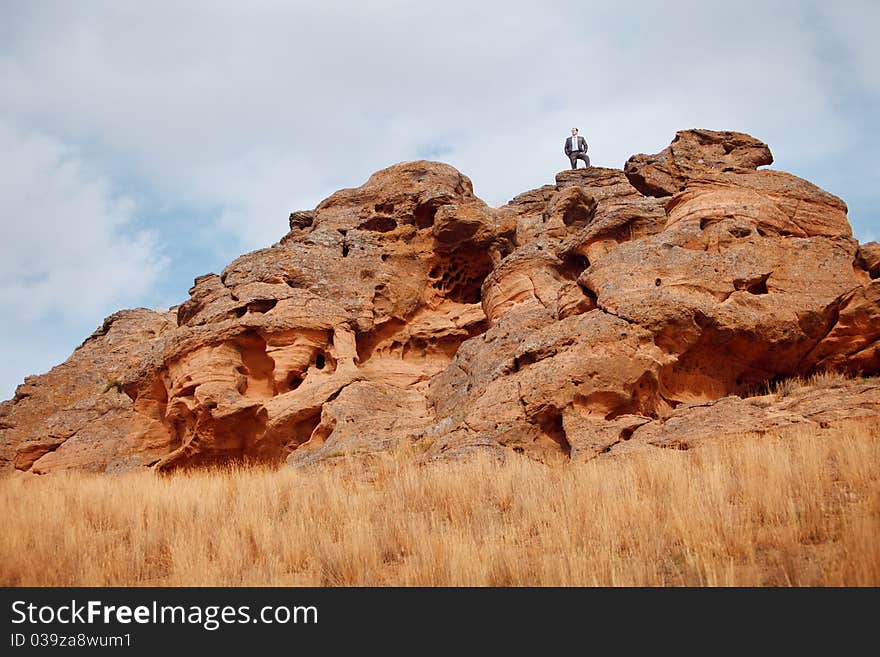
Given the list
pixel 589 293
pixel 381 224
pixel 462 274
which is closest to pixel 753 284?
pixel 589 293

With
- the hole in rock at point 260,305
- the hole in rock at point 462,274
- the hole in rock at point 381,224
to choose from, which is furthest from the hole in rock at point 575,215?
the hole in rock at point 260,305

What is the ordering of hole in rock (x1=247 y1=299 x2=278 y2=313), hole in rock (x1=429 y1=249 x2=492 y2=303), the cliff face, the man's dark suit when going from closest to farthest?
the cliff face, hole in rock (x1=247 y1=299 x2=278 y2=313), hole in rock (x1=429 y1=249 x2=492 y2=303), the man's dark suit

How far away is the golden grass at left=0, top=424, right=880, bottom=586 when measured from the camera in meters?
6.29

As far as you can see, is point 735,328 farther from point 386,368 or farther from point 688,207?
point 386,368

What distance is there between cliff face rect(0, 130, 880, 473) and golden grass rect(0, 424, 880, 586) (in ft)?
7.11

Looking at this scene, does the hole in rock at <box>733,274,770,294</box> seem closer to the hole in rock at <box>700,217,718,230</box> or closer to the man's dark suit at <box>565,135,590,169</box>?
the hole in rock at <box>700,217,718,230</box>

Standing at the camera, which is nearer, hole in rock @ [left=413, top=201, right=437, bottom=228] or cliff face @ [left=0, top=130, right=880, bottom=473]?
cliff face @ [left=0, top=130, right=880, bottom=473]

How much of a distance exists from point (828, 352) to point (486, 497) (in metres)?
8.43

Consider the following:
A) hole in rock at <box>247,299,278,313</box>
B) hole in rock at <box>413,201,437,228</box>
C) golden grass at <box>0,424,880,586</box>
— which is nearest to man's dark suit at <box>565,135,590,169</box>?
hole in rock at <box>413,201,437,228</box>

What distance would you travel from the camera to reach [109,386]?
78.8 ft

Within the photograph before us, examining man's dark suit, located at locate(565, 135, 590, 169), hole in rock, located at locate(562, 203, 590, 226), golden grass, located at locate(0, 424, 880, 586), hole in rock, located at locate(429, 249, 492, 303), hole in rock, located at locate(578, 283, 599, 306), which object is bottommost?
golden grass, located at locate(0, 424, 880, 586)

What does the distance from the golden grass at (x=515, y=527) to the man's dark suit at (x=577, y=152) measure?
85.6ft

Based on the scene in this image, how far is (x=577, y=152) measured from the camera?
3491 cm

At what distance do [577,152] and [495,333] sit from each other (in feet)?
68.2
